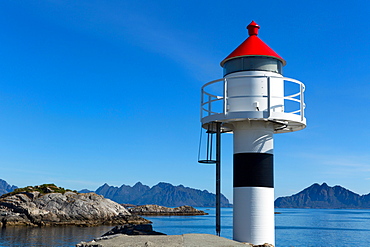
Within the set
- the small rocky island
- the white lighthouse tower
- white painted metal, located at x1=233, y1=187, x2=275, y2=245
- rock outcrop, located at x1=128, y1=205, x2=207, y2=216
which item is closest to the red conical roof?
the white lighthouse tower

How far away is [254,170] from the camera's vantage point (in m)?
13.6

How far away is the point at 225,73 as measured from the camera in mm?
14625

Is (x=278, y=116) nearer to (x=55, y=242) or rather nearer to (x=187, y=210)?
(x=55, y=242)

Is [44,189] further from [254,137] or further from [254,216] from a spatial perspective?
[254,137]

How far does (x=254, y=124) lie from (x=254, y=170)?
4.85 feet

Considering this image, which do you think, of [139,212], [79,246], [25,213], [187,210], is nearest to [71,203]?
[25,213]

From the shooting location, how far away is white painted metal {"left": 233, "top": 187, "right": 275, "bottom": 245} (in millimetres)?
13430

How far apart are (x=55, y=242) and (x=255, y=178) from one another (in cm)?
2038

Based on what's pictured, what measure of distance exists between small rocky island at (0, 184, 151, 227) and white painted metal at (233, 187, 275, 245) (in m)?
36.5

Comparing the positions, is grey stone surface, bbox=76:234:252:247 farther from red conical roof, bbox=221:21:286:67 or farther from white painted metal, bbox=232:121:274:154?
red conical roof, bbox=221:21:286:67

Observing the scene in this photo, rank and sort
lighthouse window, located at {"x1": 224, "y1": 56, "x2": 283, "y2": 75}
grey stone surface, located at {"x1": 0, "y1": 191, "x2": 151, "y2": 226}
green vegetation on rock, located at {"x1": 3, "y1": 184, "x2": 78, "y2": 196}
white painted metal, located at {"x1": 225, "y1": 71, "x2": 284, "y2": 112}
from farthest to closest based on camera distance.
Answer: green vegetation on rock, located at {"x1": 3, "y1": 184, "x2": 78, "y2": 196} → grey stone surface, located at {"x1": 0, "y1": 191, "x2": 151, "y2": 226} → lighthouse window, located at {"x1": 224, "y1": 56, "x2": 283, "y2": 75} → white painted metal, located at {"x1": 225, "y1": 71, "x2": 284, "y2": 112}

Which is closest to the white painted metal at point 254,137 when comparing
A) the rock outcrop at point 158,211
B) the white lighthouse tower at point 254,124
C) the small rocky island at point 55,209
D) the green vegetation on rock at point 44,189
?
the white lighthouse tower at point 254,124

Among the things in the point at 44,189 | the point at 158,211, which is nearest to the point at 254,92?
the point at 44,189

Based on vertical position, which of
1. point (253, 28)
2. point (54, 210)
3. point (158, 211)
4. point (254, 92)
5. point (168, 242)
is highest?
point (253, 28)
